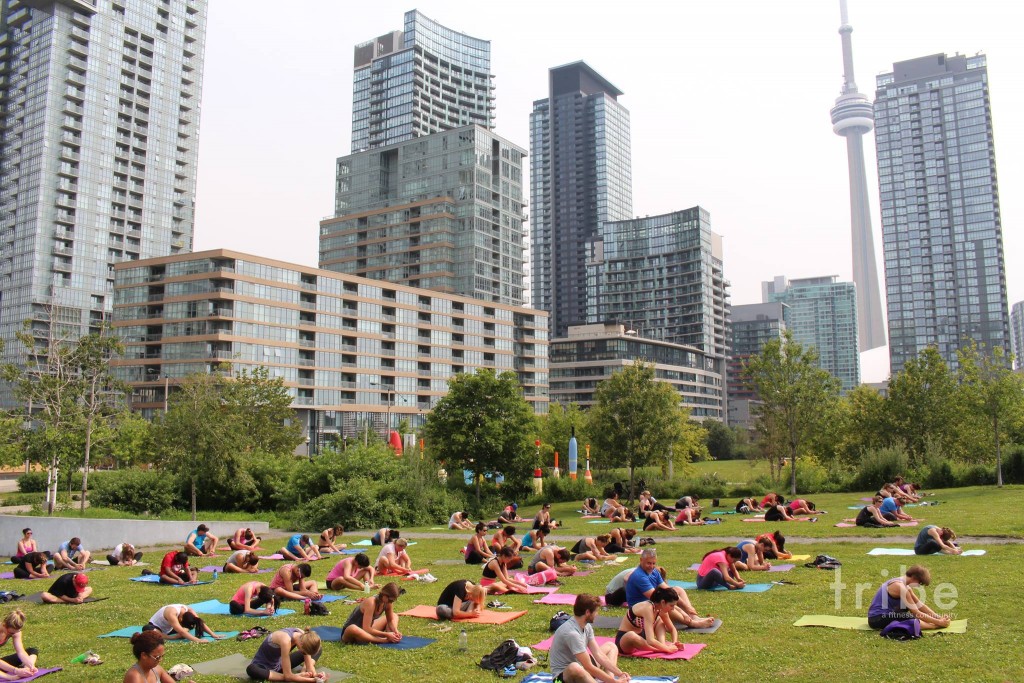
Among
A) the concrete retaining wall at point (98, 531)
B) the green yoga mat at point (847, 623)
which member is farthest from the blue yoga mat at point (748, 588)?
the concrete retaining wall at point (98, 531)

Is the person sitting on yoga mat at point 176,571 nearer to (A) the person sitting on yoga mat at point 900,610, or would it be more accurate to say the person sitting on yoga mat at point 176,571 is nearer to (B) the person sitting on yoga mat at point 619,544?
(B) the person sitting on yoga mat at point 619,544

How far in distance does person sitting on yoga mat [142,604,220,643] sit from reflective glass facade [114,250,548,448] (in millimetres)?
67590

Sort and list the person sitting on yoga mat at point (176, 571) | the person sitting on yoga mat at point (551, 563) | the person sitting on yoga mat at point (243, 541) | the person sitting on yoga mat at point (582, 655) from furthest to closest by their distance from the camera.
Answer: the person sitting on yoga mat at point (243, 541), the person sitting on yoga mat at point (176, 571), the person sitting on yoga mat at point (551, 563), the person sitting on yoga mat at point (582, 655)

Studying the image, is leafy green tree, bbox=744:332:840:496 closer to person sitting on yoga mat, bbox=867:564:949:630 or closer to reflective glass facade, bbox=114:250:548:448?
person sitting on yoga mat, bbox=867:564:949:630

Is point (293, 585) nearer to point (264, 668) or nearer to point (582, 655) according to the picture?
point (264, 668)

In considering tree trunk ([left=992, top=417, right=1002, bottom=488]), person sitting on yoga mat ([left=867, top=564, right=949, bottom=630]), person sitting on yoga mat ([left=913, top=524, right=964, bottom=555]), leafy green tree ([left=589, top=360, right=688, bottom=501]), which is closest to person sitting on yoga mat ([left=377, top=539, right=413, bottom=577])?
person sitting on yoga mat ([left=867, top=564, right=949, bottom=630])

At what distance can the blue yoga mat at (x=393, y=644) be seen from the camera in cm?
1244

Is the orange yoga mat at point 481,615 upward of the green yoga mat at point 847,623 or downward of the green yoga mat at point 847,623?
downward

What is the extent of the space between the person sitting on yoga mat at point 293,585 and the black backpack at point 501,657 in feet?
20.1

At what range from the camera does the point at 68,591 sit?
16.8 meters

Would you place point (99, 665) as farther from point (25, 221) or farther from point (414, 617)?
point (25, 221)

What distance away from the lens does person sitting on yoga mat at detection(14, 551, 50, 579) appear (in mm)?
20047

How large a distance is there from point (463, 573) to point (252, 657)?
349 inches

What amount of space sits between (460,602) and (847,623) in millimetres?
6758
